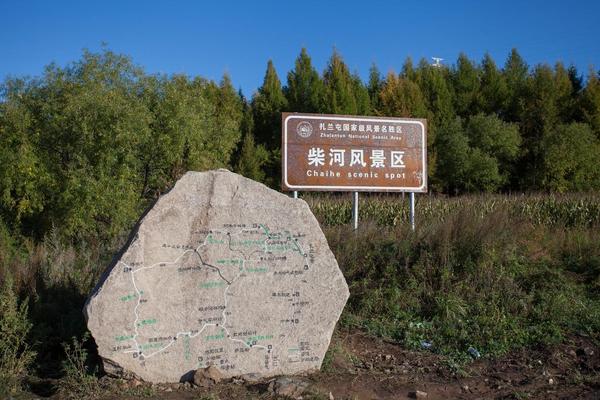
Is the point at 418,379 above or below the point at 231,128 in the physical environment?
below

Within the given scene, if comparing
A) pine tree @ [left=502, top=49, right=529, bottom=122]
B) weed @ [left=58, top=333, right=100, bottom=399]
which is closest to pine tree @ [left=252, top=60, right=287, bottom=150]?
pine tree @ [left=502, top=49, right=529, bottom=122]

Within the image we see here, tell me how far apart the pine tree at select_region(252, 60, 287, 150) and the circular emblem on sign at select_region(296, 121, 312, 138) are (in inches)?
760

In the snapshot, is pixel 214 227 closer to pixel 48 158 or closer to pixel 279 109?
pixel 48 158

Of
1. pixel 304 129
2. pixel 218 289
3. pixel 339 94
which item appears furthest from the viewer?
pixel 339 94

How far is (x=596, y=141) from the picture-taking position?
26750 millimetres

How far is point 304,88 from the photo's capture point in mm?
29547

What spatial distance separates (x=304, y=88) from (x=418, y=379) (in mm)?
25516

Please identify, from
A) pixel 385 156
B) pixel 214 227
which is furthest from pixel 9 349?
pixel 385 156

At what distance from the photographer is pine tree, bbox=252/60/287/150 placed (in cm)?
2983

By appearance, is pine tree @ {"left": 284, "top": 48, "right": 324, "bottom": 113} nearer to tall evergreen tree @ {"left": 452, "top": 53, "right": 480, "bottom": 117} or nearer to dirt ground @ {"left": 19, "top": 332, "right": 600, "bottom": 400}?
tall evergreen tree @ {"left": 452, "top": 53, "right": 480, "bottom": 117}

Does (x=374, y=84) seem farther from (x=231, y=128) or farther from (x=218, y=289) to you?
(x=218, y=289)

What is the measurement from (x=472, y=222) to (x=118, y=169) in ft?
27.8

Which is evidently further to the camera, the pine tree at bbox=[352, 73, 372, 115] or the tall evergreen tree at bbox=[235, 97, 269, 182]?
the pine tree at bbox=[352, 73, 372, 115]

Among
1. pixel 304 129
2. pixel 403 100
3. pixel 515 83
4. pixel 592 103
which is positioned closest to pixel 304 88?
pixel 403 100
